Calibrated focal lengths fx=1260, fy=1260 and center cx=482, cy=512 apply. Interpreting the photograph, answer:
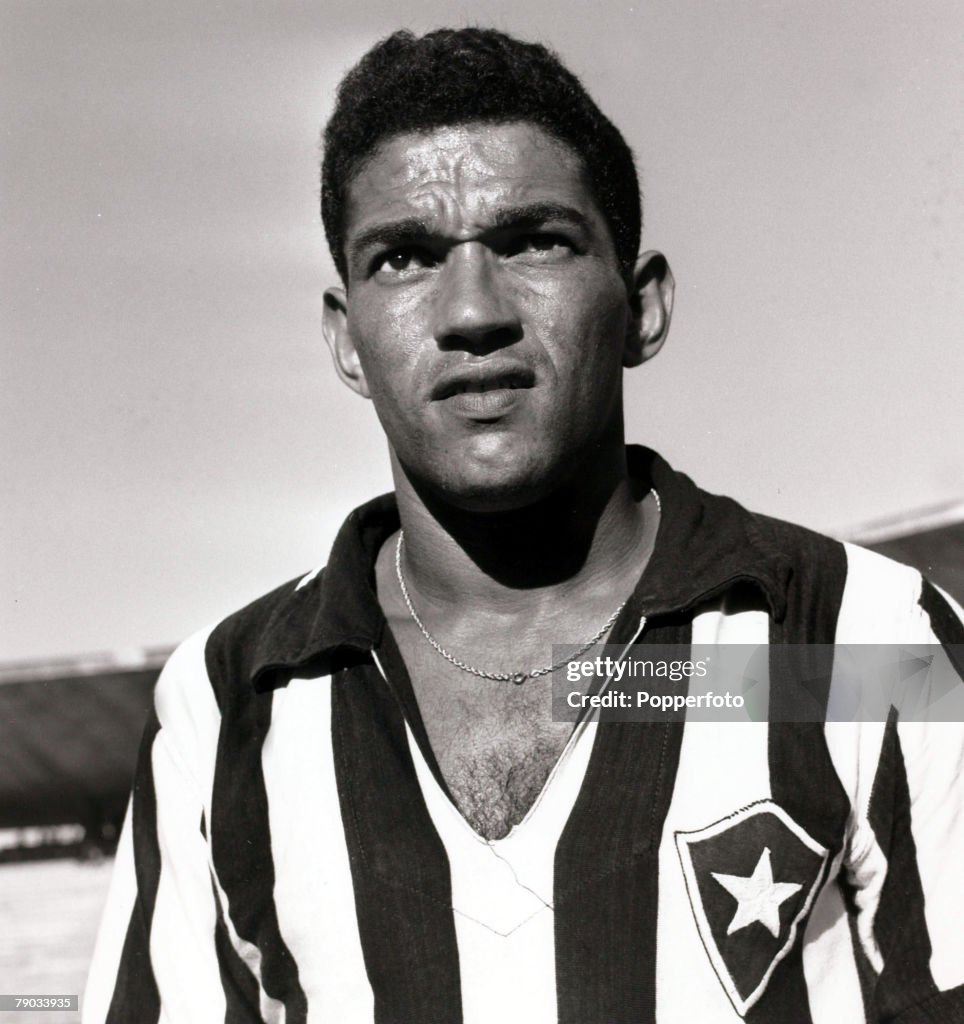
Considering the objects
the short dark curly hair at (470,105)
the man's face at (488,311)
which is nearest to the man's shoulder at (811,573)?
the man's face at (488,311)

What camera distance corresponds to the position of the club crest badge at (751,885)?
1.58 m

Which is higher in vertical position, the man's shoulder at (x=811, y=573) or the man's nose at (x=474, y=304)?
the man's nose at (x=474, y=304)

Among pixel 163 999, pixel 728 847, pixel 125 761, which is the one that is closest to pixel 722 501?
pixel 728 847

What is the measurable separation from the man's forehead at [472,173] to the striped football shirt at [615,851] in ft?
1.70

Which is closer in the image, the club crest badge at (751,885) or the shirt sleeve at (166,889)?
the club crest badge at (751,885)

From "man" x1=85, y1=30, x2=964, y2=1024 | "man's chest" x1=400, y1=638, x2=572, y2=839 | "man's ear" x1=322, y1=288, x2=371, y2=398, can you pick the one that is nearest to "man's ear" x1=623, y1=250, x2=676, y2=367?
"man" x1=85, y1=30, x2=964, y2=1024

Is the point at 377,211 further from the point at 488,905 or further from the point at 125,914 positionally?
the point at 125,914

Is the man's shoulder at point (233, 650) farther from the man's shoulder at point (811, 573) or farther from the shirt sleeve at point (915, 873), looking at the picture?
the shirt sleeve at point (915, 873)

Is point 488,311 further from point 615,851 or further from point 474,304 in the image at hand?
point 615,851

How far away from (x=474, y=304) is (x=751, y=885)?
2.77 ft

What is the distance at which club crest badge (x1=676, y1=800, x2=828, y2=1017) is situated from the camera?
1579 mm

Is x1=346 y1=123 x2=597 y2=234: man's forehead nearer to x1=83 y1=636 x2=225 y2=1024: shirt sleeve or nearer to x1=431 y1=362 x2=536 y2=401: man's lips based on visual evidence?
x1=431 y1=362 x2=536 y2=401: man's lips

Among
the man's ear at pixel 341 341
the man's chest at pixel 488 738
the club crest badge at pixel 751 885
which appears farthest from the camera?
the man's ear at pixel 341 341

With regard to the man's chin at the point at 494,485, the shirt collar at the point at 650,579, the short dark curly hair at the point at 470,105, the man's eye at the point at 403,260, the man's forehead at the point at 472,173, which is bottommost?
the shirt collar at the point at 650,579
